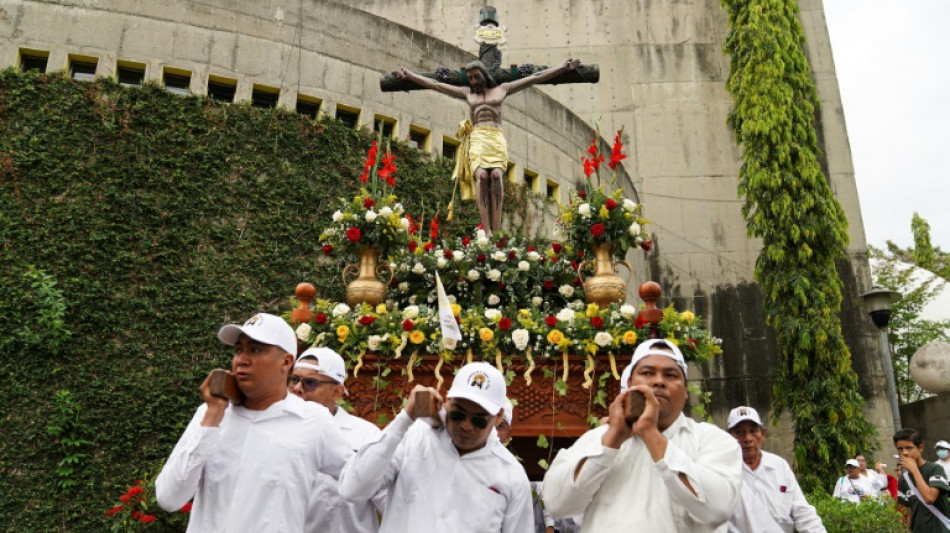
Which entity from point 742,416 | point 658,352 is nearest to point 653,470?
point 658,352

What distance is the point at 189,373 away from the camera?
10.5 metres

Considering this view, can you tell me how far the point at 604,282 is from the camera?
6.68m

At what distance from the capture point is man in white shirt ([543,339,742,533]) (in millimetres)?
2867

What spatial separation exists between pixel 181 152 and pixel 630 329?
28.1 feet

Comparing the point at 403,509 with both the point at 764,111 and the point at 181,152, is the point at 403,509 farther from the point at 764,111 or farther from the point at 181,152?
the point at 764,111

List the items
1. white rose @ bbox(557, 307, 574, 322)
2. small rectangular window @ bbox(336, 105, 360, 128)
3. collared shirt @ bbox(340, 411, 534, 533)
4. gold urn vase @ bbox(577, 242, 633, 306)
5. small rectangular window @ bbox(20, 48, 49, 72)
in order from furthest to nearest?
small rectangular window @ bbox(336, 105, 360, 128) → small rectangular window @ bbox(20, 48, 49, 72) → gold urn vase @ bbox(577, 242, 633, 306) → white rose @ bbox(557, 307, 574, 322) → collared shirt @ bbox(340, 411, 534, 533)

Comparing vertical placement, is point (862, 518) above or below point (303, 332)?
below

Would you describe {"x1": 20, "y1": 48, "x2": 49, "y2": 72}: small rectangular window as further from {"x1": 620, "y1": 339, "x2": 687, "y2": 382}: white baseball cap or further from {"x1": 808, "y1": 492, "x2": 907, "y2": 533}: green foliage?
{"x1": 808, "y1": 492, "x2": 907, "y2": 533}: green foliage

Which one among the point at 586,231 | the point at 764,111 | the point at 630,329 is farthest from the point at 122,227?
the point at 764,111

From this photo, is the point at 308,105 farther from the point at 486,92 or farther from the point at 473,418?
the point at 473,418

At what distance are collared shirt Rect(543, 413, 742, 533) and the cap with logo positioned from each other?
155cm

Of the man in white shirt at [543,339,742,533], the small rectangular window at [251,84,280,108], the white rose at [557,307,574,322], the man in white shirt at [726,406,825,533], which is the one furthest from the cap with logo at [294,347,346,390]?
the small rectangular window at [251,84,280,108]

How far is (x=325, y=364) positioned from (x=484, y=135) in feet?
14.7

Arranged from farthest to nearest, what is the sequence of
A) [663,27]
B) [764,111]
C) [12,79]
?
[663,27] → [764,111] → [12,79]
